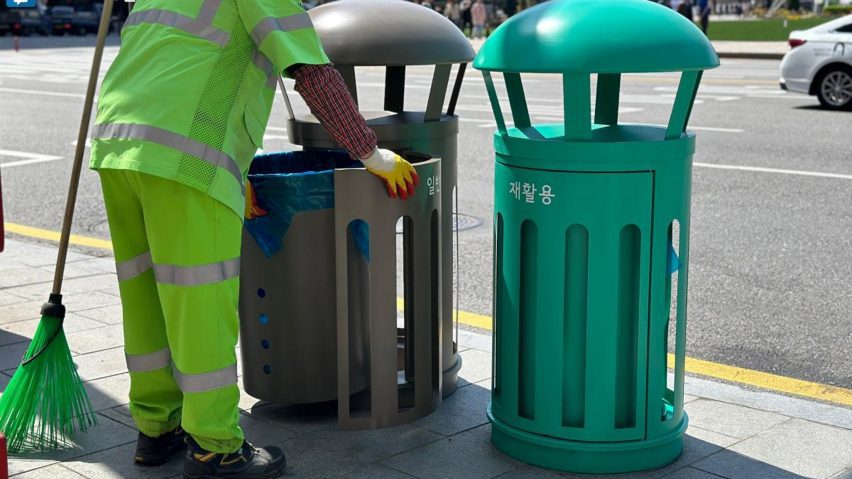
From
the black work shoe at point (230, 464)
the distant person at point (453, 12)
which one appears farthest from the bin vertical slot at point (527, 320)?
the distant person at point (453, 12)

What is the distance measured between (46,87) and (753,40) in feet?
65.7

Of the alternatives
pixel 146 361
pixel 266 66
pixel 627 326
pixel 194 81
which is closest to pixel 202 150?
pixel 194 81

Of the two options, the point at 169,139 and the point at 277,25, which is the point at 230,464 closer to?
the point at 169,139

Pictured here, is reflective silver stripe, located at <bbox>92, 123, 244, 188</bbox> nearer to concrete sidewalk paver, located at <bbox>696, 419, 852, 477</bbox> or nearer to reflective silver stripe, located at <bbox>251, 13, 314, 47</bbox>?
reflective silver stripe, located at <bbox>251, 13, 314, 47</bbox>

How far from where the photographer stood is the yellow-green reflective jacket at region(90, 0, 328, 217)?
3.18 meters

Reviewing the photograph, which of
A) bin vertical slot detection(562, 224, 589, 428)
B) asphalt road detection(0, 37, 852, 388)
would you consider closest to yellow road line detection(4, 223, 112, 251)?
asphalt road detection(0, 37, 852, 388)

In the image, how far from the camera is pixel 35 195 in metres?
9.09

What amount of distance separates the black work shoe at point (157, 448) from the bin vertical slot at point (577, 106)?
5.22 ft

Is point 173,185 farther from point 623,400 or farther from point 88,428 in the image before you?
point 623,400

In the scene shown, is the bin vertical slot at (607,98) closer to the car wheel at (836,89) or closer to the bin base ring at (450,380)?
the bin base ring at (450,380)

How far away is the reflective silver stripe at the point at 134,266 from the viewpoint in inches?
140

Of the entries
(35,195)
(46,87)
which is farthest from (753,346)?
(46,87)

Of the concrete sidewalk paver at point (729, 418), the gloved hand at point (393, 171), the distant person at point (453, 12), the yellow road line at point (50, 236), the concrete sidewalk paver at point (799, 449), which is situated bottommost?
the yellow road line at point (50, 236)

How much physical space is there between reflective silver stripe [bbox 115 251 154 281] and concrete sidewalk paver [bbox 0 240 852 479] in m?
0.61
